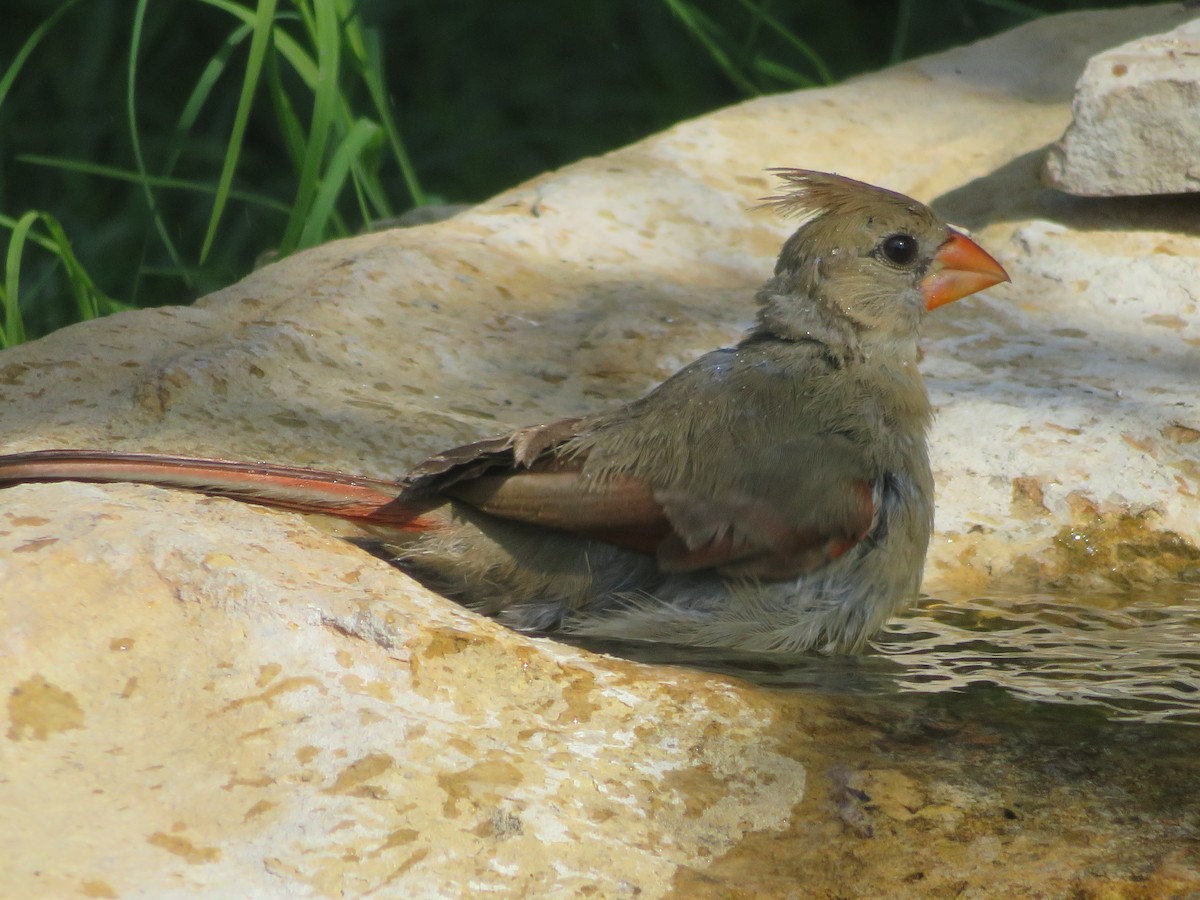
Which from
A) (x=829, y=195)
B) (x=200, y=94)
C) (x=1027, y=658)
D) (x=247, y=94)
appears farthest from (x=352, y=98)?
(x=1027, y=658)

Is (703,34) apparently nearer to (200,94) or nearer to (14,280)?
(200,94)

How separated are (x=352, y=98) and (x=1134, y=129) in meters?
2.60

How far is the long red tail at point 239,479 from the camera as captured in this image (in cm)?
238

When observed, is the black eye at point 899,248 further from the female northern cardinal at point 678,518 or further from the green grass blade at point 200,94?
the green grass blade at point 200,94

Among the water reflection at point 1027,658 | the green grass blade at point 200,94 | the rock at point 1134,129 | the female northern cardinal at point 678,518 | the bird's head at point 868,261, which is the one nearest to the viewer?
the water reflection at point 1027,658

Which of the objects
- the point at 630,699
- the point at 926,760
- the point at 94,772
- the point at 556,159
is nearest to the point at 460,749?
the point at 630,699

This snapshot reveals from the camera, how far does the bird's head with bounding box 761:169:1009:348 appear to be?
3.05 m

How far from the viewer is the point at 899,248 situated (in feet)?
10.3

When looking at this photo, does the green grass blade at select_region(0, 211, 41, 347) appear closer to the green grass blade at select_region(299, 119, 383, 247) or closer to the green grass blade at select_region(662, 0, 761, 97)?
the green grass blade at select_region(299, 119, 383, 247)

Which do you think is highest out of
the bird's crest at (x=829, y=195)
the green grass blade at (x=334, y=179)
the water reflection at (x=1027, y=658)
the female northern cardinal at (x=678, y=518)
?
the bird's crest at (x=829, y=195)

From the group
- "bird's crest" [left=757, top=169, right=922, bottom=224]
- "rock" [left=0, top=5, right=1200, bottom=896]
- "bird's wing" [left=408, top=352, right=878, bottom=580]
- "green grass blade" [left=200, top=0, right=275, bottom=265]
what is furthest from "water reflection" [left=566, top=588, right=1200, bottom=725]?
"green grass blade" [left=200, top=0, right=275, bottom=265]

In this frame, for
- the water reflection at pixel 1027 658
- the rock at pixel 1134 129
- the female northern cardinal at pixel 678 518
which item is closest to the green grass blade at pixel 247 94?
the female northern cardinal at pixel 678 518

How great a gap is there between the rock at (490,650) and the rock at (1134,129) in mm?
250

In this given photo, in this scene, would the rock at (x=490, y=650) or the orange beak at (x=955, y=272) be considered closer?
the rock at (x=490, y=650)
